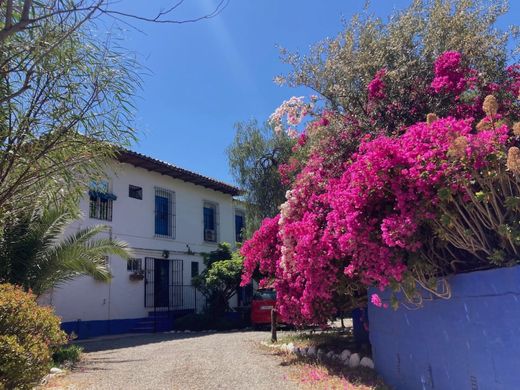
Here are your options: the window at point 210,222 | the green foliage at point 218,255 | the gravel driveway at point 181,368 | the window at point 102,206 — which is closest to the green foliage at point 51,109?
the gravel driveway at point 181,368

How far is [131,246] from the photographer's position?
19.1 meters

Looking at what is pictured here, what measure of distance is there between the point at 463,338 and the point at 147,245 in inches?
622

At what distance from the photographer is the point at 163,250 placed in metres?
20.6

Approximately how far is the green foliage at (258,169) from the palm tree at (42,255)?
799cm

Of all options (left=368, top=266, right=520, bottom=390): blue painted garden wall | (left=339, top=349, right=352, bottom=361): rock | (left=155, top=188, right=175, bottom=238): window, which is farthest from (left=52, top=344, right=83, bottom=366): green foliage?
(left=155, top=188, right=175, bottom=238): window

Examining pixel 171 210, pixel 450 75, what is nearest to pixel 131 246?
pixel 171 210

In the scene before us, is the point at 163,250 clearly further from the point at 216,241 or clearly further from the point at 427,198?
the point at 427,198

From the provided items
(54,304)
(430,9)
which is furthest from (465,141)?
(54,304)

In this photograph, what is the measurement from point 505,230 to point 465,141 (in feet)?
2.96

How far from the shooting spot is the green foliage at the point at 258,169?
19.5m

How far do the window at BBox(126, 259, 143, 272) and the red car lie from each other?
4704mm

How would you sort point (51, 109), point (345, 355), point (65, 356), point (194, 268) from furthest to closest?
point (194, 268), point (65, 356), point (345, 355), point (51, 109)

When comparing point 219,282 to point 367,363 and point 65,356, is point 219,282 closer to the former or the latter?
point 65,356

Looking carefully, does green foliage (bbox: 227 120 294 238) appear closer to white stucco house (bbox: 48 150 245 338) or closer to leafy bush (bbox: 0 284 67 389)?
white stucco house (bbox: 48 150 245 338)
